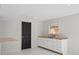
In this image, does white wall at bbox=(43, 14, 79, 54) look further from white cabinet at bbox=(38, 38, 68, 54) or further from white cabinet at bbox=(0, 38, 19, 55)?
white cabinet at bbox=(0, 38, 19, 55)

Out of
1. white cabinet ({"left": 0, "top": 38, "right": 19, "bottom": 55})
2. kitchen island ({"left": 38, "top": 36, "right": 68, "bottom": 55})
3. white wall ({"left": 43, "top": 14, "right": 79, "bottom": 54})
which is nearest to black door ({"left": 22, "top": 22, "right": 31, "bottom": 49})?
white cabinet ({"left": 0, "top": 38, "right": 19, "bottom": 55})

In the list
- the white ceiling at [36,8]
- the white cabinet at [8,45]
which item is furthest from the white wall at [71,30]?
the white cabinet at [8,45]

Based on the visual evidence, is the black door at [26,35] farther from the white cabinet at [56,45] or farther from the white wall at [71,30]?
the white wall at [71,30]

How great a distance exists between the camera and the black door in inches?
217

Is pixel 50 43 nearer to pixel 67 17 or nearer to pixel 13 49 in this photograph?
pixel 67 17

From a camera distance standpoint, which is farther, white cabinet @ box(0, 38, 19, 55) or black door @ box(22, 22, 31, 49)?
black door @ box(22, 22, 31, 49)

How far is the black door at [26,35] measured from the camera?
18.1 feet

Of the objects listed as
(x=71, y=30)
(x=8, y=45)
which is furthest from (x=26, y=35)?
(x=71, y=30)

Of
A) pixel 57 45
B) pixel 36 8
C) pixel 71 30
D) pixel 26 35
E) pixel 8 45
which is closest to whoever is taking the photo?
pixel 36 8

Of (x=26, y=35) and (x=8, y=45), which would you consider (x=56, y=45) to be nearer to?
(x=26, y=35)

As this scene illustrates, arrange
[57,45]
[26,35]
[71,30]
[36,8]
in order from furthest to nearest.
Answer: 1. [26,35]
2. [57,45]
3. [71,30]
4. [36,8]

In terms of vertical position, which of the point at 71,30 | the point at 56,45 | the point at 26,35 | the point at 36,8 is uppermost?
the point at 36,8

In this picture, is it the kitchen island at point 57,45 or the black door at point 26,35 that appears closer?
the kitchen island at point 57,45

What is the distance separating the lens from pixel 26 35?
18.7 feet
